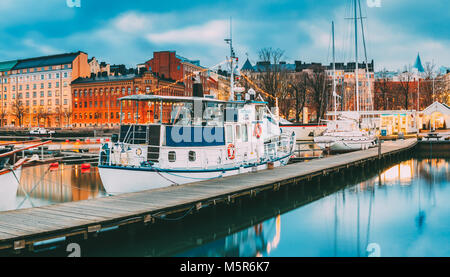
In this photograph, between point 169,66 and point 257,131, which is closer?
point 257,131

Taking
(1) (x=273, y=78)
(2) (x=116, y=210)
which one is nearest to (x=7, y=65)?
(1) (x=273, y=78)

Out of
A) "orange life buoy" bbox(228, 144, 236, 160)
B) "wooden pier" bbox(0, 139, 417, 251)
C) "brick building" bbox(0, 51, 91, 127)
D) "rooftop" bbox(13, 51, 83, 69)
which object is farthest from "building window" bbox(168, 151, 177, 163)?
"rooftop" bbox(13, 51, 83, 69)

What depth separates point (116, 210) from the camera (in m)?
11.8

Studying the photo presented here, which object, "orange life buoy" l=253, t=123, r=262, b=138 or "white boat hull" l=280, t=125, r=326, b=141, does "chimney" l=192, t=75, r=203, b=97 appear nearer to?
"orange life buoy" l=253, t=123, r=262, b=138

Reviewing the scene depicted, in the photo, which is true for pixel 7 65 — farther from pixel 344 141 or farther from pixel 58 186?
pixel 344 141

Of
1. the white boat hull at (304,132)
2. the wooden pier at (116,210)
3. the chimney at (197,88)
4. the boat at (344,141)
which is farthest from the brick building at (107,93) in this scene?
the wooden pier at (116,210)

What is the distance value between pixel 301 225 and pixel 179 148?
6.34 metres

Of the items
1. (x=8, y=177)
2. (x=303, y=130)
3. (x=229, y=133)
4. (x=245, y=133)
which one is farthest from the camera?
(x=303, y=130)

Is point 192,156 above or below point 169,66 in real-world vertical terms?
below

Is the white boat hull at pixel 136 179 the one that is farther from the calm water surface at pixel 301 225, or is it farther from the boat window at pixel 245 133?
the boat window at pixel 245 133

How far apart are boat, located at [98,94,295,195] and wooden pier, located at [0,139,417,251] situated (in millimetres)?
1069

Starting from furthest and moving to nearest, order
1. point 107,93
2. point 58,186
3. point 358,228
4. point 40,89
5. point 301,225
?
1. point 40,89
2. point 107,93
3. point 58,186
4. point 301,225
5. point 358,228
